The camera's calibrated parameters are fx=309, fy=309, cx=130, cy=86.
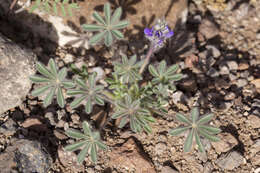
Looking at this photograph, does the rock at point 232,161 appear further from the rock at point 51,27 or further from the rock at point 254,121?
the rock at point 51,27

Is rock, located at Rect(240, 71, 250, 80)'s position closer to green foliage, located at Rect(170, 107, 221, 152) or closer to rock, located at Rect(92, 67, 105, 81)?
green foliage, located at Rect(170, 107, 221, 152)

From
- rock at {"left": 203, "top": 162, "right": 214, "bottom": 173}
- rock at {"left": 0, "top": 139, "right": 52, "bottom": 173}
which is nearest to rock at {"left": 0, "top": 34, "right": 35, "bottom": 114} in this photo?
rock at {"left": 0, "top": 139, "right": 52, "bottom": 173}

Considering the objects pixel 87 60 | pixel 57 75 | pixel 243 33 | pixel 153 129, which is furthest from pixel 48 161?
pixel 243 33

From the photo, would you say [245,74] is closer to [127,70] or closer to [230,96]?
[230,96]

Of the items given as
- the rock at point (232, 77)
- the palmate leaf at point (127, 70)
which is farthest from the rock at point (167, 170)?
→ the rock at point (232, 77)

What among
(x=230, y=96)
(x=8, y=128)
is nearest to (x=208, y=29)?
(x=230, y=96)

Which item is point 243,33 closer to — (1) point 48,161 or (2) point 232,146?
(2) point 232,146

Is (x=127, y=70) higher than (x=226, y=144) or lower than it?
higher
